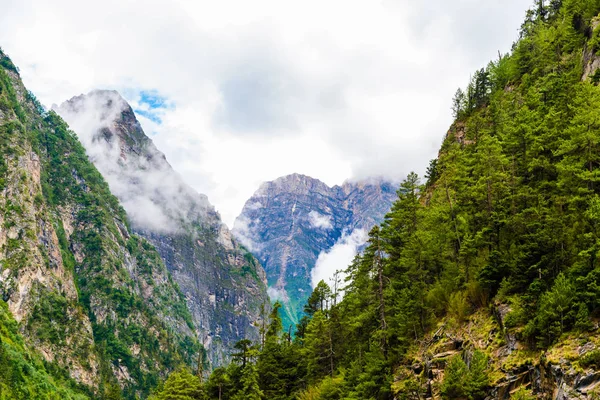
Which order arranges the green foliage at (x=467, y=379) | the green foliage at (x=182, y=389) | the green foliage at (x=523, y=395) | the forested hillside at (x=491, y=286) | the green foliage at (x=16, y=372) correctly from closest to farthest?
the green foliage at (x=523, y=395)
the forested hillside at (x=491, y=286)
the green foliage at (x=467, y=379)
the green foliage at (x=182, y=389)
the green foliage at (x=16, y=372)

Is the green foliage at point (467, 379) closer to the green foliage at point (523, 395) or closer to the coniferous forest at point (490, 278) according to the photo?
the coniferous forest at point (490, 278)

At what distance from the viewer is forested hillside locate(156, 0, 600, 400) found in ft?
80.2

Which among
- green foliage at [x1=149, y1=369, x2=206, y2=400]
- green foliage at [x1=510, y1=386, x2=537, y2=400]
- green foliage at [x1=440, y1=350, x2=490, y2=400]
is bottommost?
green foliage at [x1=510, y1=386, x2=537, y2=400]

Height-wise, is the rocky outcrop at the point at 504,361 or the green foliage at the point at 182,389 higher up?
the green foliage at the point at 182,389

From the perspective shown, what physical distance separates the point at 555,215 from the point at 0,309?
13662cm

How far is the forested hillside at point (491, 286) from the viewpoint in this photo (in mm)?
24438

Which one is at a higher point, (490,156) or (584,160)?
(490,156)

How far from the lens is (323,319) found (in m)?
53.1

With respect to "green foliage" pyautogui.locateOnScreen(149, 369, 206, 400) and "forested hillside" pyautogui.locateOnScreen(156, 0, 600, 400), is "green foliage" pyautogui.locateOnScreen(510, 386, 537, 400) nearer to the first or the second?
"forested hillside" pyautogui.locateOnScreen(156, 0, 600, 400)

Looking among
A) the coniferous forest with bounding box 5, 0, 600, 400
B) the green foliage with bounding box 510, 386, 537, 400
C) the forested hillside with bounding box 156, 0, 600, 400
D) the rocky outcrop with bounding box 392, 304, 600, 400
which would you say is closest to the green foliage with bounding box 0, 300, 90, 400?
the forested hillside with bounding box 156, 0, 600, 400

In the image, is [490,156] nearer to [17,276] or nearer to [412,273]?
[412,273]

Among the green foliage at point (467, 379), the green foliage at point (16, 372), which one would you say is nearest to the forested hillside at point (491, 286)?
the green foliage at point (467, 379)

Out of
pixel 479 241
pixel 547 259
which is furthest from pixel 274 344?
pixel 547 259

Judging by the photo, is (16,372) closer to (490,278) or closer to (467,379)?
(490,278)
